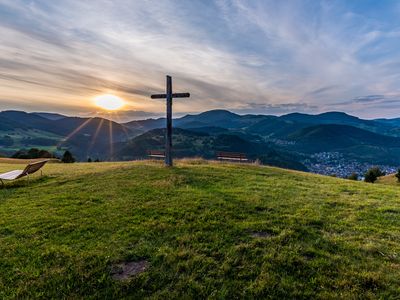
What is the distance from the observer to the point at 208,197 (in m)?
10.7

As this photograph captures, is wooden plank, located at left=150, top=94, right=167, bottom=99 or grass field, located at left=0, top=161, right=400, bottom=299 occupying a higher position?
wooden plank, located at left=150, top=94, right=167, bottom=99

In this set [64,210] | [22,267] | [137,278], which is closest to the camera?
[137,278]

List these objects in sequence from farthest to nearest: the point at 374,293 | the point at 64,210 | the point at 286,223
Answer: the point at 64,210 → the point at 286,223 → the point at 374,293

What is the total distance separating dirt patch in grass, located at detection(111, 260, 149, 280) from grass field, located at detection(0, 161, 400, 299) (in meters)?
0.07

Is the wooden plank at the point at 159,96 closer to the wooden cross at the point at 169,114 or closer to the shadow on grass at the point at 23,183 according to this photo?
the wooden cross at the point at 169,114

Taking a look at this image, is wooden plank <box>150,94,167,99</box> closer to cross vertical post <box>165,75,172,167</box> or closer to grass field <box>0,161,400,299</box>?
cross vertical post <box>165,75,172,167</box>

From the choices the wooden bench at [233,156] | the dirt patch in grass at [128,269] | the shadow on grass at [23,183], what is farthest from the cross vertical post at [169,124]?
the dirt patch in grass at [128,269]

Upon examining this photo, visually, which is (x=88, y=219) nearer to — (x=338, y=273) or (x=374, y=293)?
(x=338, y=273)

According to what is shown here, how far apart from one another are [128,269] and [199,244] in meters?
1.80

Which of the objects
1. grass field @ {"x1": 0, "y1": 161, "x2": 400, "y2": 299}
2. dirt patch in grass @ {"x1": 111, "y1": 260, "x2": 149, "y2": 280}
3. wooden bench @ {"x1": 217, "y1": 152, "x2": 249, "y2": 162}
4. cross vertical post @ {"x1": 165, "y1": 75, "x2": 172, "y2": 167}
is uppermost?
cross vertical post @ {"x1": 165, "y1": 75, "x2": 172, "y2": 167}

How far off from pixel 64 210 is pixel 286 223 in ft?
25.0

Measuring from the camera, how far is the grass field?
16.6 ft

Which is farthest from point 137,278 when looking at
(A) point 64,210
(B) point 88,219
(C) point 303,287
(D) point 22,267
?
(A) point 64,210

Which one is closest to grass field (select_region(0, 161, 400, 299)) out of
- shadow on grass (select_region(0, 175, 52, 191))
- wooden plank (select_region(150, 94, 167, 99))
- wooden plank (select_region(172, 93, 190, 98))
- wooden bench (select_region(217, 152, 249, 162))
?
shadow on grass (select_region(0, 175, 52, 191))
